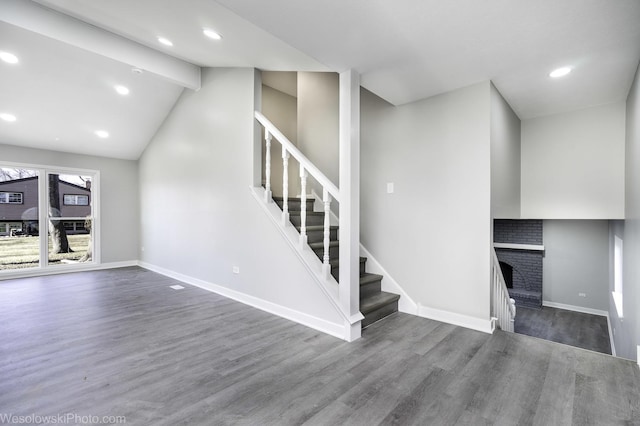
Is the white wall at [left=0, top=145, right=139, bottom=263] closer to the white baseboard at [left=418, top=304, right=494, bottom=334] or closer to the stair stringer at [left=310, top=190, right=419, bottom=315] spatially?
the stair stringer at [left=310, top=190, right=419, bottom=315]

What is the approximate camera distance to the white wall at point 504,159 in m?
3.04

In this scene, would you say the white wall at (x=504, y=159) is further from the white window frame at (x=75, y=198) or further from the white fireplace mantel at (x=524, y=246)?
the white window frame at (x=75, y=198)

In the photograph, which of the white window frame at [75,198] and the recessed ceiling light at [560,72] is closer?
the recessed ceiling light at [560,72]

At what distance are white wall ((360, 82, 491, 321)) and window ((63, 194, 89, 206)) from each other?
5.98 metres

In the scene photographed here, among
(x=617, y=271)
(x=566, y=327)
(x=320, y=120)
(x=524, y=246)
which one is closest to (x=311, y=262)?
(x=320, y=120)

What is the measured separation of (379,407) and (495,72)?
295cm

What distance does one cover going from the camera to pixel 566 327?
5.00 meters

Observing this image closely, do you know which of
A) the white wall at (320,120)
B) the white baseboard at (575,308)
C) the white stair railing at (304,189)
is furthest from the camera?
the white baseboard at (575,308)

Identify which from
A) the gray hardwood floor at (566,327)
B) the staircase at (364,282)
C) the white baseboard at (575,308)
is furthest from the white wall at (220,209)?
the white baseboard at (575,308)

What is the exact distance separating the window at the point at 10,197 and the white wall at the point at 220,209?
2349mm

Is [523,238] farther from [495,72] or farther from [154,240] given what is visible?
[154,240]

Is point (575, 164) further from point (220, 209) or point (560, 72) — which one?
point (220, 209)

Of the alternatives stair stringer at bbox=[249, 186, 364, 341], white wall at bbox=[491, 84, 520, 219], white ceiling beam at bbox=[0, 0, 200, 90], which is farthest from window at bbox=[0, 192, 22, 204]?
white wall at bbox=[491, 84, 520, 219]

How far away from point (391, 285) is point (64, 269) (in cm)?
641
